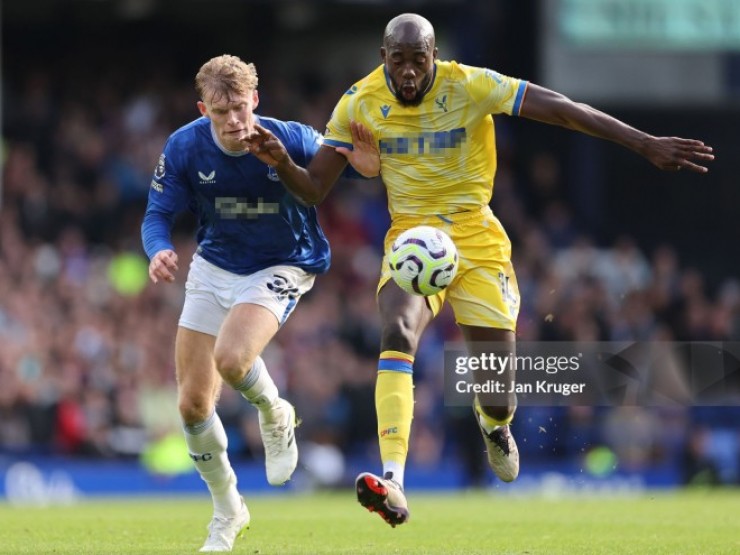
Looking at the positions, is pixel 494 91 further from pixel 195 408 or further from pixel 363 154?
pixel 195 408

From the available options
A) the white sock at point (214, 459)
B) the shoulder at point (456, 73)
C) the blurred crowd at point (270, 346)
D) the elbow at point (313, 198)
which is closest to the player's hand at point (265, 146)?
the elbow at point (313, 198)

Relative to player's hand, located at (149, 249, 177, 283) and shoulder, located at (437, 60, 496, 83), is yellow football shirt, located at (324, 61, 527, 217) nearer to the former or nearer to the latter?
shoulder, located at (437, 60, 496, 83)

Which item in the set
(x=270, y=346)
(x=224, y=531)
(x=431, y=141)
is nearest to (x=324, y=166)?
(x=431, y=141)

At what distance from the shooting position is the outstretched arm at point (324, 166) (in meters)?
8.52

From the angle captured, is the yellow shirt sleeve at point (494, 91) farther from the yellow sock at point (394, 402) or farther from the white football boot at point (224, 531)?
the white football boot at point (224, 531)

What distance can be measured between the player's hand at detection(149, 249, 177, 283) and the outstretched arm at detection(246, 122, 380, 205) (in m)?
0.74

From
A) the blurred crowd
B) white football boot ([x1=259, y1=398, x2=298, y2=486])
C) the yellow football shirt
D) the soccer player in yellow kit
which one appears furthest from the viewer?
the blurred crowd

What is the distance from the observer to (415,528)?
35.4 feet

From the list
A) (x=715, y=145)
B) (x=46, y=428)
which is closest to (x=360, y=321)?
(x=46, y=428)

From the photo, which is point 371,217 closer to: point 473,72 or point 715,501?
point 715,501

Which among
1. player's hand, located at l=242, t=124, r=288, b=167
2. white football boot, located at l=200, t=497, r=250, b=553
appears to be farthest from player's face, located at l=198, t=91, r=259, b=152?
white football boot, located at l=200, t=497, r=250, b=553

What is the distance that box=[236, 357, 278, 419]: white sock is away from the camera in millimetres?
9047

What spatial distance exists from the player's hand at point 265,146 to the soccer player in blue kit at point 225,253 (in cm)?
35

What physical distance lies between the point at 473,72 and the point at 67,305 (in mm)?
10850
